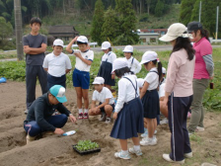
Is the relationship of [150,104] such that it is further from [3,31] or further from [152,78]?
[3,31]

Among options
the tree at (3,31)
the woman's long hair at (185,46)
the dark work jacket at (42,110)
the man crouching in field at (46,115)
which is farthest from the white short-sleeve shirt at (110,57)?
the tree at (3,31)

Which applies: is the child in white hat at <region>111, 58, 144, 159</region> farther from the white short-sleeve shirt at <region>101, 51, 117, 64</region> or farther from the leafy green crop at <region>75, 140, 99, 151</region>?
the white short-sleeve shirt at <region>101, 51, 117, 64</region>

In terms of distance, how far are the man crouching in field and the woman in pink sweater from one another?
5.26 feet

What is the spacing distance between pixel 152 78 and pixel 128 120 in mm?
767

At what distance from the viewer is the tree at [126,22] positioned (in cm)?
2908

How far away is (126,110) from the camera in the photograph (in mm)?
3213

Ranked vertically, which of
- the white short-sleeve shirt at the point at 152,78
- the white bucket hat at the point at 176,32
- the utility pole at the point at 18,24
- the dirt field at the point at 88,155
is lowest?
the dirt field at the point at 88,155

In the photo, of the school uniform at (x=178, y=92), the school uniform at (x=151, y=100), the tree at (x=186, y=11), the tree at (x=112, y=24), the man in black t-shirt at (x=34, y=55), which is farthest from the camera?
the tree at (x=186, y=11)

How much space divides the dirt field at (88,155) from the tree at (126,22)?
25.2 m

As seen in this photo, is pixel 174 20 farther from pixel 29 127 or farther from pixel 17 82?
pixel 29 127

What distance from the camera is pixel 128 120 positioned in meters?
3.20

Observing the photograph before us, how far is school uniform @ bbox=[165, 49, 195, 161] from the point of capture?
2.94m

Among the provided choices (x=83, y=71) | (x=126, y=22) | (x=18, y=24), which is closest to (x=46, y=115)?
(x=83, y=71)

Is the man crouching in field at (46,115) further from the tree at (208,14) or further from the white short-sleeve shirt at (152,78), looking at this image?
the tree at (208,14)
